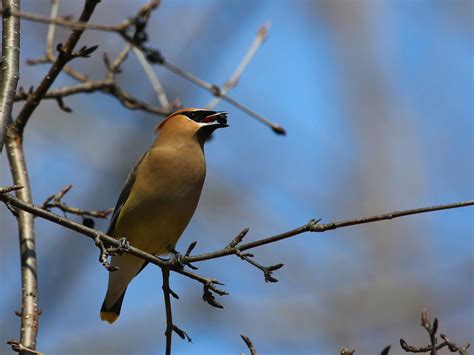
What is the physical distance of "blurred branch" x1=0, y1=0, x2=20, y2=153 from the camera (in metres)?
4.08

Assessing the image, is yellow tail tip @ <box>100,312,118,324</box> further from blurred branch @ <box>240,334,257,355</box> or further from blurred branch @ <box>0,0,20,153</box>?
blurred branch @ <box>240,334,257,355</box>

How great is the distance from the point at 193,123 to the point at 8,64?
234 cm

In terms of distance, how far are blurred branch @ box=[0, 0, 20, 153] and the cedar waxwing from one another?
171 cm

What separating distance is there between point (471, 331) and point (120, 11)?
6.31 m

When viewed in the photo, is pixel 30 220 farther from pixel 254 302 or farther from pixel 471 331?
pixel 471 331

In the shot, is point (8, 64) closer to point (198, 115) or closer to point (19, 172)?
point (19, 172)

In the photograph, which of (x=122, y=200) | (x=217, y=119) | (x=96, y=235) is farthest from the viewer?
(x=217, y=119)

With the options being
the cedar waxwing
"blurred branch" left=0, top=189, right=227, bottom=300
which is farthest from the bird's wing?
"blurred branch" left=0, top=189, right=227, bottom=300

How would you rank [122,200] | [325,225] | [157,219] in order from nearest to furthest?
[325,225] < [157,219] < [122,200]

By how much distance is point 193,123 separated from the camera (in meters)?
6.50

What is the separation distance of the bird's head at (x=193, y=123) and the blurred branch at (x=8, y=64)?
2.07 metres

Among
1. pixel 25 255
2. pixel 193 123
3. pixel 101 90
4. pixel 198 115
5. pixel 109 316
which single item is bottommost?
pixel 25 255

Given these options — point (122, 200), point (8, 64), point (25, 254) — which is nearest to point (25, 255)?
point (25, 254)

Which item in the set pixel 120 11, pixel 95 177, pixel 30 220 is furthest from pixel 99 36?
pixel 30 220
